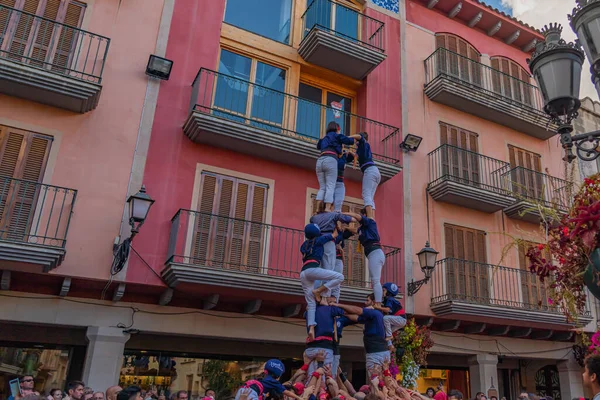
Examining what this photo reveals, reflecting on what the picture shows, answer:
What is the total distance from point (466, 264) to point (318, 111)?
6261 millimetres

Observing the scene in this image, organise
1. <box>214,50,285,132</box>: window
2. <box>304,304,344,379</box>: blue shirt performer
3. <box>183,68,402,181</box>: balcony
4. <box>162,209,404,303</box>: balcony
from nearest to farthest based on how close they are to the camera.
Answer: <box>304,304,344,379</box>: blue shirt performer < <box>162,209,404,303</box>: balcony < <box>183,68,402,181</box>: balcony < <box>214,50,285,132</box>: window

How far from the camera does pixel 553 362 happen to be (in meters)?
16.7

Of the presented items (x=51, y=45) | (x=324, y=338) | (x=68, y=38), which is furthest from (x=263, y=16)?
(x=324, y=338)

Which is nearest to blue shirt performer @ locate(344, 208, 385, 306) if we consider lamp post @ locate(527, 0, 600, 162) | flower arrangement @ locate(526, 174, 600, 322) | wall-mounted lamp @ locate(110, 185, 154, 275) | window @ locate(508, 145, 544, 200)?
flower arrangement @ locate(526, 174, 600, 322)

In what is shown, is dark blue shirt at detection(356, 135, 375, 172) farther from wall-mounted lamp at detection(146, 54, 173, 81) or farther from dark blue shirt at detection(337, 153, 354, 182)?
wall-mounted lamp at detection(146, 54, 173, 81)

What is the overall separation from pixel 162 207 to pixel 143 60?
377cm

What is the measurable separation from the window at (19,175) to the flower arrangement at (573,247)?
931 cm

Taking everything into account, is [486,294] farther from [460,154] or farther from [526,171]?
[526,171]

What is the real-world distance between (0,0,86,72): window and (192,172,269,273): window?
4.15 meters

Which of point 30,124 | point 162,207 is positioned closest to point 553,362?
point 162,207

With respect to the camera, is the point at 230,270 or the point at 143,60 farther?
the point at 143,60

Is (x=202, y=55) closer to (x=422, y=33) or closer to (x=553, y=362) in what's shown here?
(x=422, y=33)

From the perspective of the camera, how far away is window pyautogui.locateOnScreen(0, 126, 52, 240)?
10.1 metres

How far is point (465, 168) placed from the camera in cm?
1609
